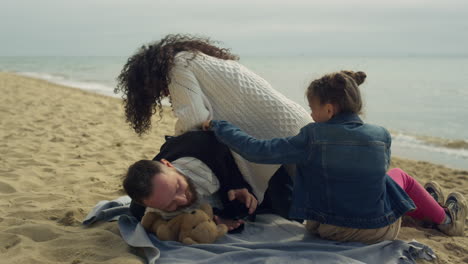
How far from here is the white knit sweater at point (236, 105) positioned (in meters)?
3.05


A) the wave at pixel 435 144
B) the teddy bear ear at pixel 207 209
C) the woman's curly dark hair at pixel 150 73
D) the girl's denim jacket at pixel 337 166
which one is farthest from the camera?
the wave at pixel 435 144

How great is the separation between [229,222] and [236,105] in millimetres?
790

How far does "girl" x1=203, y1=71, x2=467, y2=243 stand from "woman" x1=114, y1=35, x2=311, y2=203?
27 centimetres

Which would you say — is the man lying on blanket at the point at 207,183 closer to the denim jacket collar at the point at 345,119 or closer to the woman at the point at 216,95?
the woman at the point at 216,95

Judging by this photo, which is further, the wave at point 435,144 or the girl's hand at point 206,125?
the wave at point 435,144

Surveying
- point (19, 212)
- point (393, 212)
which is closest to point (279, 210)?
point (393, 212)

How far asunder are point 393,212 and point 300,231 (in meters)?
0.63

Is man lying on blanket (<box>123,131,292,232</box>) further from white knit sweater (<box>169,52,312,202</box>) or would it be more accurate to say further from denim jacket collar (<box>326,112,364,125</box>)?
denim jacket collar (<box>326,112,364,125</box>)

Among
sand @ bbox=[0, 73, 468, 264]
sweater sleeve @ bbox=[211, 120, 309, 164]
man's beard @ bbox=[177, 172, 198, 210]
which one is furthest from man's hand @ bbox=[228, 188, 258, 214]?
sand @ bbox=[0, 73, 468, 264]

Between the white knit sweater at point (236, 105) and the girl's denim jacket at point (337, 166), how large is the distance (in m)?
0.30

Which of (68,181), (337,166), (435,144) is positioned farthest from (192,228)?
(435,144)

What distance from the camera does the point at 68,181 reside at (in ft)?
14.3

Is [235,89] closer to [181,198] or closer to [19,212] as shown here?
[181,198]

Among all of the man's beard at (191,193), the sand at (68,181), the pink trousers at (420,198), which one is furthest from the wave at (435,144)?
the man's beard at (191,193)
